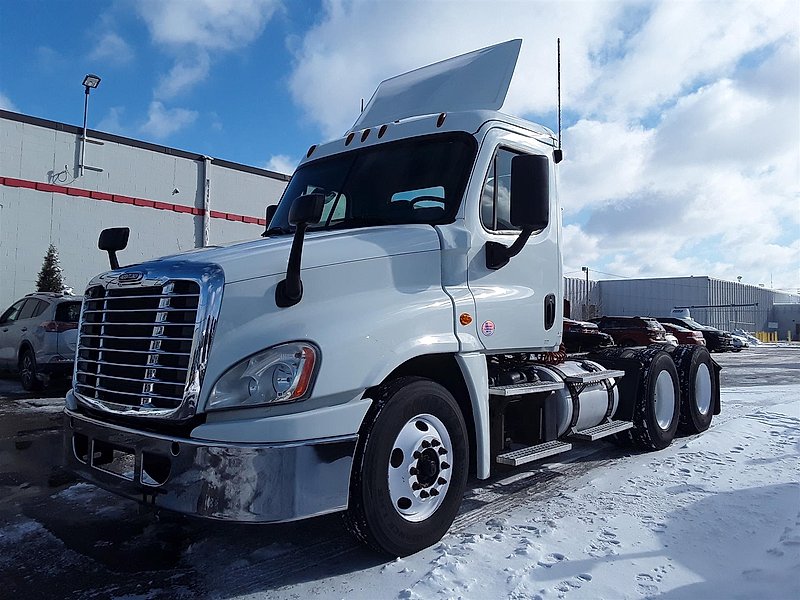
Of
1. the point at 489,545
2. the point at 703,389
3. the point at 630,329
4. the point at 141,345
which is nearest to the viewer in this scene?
the point at 141,345

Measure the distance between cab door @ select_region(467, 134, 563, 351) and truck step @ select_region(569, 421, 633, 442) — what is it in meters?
0.89

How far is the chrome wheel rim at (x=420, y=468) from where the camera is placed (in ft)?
11.5

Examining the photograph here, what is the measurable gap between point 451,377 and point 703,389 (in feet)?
16.2

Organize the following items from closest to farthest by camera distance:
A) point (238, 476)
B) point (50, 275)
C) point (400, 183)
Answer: point (238, 476) < point (400, 183) < point (50, 275)

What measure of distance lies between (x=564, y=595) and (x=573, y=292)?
5714 centimetres

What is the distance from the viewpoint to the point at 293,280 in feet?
10.5

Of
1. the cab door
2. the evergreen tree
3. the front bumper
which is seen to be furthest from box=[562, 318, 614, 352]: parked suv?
the evergreen tree

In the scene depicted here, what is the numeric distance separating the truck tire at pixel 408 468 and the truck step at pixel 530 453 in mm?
493

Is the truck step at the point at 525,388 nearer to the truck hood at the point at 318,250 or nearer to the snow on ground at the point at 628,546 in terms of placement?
the snow on ground at the point at 628,546

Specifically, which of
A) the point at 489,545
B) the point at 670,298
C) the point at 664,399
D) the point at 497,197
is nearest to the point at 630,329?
the point at 664,399

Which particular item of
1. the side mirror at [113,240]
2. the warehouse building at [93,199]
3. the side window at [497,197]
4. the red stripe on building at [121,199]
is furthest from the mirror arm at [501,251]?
the warehouse building at [93,199]

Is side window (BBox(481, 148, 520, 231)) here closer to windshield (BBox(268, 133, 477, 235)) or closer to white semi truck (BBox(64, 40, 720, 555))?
white semi truck (BBox(64, 40, 720, 555))

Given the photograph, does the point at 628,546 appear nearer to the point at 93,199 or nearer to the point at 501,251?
the point at 501,251

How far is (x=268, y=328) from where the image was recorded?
313 cm
